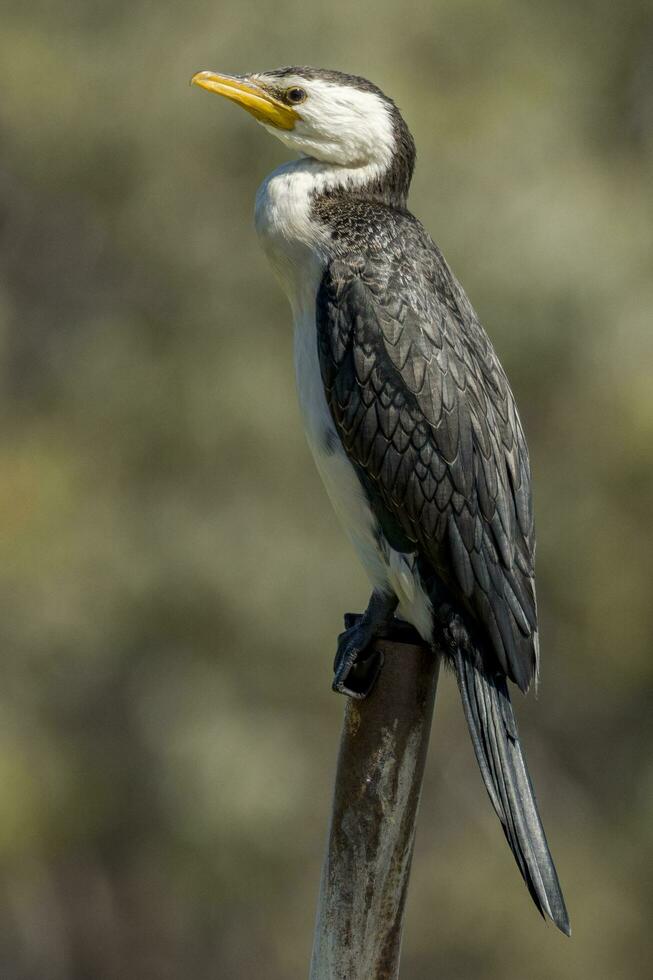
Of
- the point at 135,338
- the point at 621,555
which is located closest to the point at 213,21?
the point at 135,338

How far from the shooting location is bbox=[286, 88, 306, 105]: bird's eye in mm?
3088

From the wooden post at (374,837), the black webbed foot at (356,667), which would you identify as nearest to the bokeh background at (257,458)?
the black webbed foot at (356,667)

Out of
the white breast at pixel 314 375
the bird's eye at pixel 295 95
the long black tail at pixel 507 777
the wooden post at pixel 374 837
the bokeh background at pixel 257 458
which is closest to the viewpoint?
A: the long black tail at pixel 507 777

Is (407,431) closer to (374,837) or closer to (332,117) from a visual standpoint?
(332,117)

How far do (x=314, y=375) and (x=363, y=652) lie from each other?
601 millimetres

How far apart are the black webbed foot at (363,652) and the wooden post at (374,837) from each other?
0.12ft

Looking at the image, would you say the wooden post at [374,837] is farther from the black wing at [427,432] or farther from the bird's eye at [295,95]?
the bird's eye at [295,95]

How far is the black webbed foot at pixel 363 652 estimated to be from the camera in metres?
2.88

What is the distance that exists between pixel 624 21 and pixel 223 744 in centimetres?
514

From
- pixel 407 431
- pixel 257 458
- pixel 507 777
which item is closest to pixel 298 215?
pixel 407 431

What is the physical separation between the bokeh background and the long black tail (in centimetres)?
476

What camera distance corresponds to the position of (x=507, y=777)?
278 centimetres

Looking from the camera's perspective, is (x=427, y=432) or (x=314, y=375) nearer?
(x=427, y=432)

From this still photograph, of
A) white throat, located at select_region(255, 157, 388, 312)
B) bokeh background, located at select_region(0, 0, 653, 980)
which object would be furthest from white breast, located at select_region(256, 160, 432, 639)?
bokeh background, located at select_region(0, 0, 653, 980)
